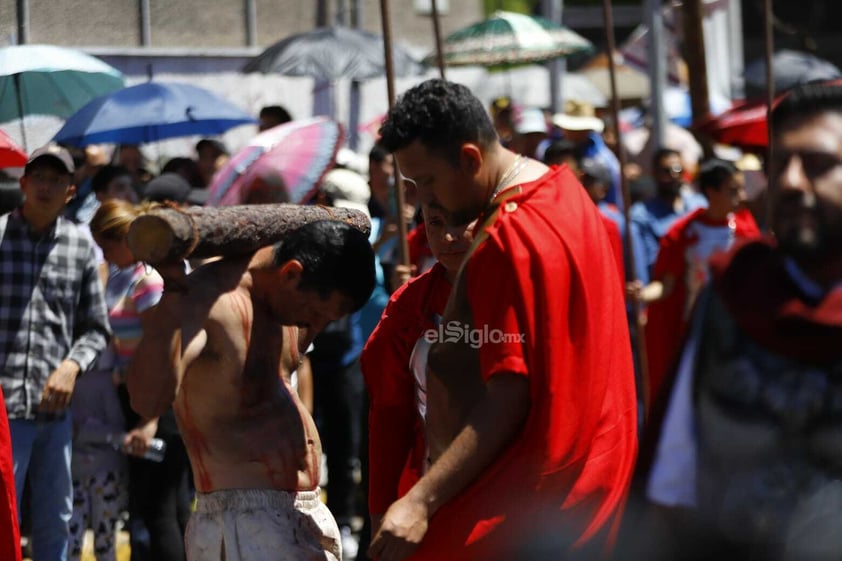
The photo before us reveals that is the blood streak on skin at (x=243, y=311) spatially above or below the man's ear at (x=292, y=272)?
below

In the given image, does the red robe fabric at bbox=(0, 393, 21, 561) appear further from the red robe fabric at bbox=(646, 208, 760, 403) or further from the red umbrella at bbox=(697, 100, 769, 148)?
the red robe fabric at bbox=(646, 208, 760, 403)

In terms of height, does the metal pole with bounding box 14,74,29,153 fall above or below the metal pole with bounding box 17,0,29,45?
below

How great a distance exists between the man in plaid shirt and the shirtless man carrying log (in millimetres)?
2362

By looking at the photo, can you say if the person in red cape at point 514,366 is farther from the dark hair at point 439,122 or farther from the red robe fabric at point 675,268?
the red robe fabric at point 675,268

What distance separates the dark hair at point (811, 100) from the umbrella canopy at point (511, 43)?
9.74 m

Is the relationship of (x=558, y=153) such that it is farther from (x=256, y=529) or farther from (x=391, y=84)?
(x=256, y=529)

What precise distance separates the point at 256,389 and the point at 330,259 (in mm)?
477

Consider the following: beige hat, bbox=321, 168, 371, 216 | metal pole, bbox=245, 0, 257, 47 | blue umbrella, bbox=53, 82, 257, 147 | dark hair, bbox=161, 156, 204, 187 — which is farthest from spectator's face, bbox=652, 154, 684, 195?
metal pole, bbox=245, 0, 257, 47

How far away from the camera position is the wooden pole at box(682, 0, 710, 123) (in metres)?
12.1

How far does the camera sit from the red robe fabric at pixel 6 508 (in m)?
5.10

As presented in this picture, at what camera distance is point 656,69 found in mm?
14453

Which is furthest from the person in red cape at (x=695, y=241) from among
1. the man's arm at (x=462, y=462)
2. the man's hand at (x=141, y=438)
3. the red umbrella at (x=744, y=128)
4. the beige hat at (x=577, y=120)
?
the man's arm at (x=462, y=462)

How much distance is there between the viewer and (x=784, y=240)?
2.83 metres

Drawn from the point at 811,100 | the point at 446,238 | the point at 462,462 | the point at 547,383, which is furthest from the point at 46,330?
the point at 811,100
